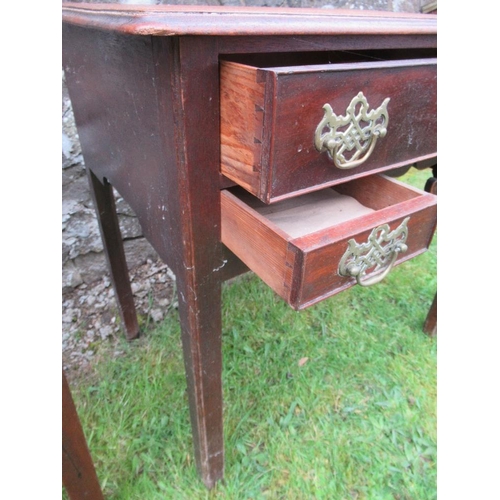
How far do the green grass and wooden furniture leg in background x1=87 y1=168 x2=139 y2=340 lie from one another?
112 millimetres

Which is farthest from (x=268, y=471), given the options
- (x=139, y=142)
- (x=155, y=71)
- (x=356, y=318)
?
(x=155, y=71)

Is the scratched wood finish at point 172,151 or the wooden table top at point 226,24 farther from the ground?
the wooden table top at point 226,24

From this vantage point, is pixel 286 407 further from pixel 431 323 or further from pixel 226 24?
pixel 226 24

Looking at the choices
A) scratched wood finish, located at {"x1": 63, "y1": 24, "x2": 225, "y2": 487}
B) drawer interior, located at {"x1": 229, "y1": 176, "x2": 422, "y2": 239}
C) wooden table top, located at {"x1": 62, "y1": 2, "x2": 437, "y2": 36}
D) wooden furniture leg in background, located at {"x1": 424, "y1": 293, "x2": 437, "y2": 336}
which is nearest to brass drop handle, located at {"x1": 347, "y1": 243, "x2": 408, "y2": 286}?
drawer interior, located at {"x1": 229, "y1": 176, "x2": 422, "y2": 239}

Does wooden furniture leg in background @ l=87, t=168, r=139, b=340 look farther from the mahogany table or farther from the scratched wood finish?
the mahogany table

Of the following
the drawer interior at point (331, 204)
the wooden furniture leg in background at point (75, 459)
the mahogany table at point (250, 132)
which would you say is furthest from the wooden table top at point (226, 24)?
the wooden furniture leg in background at point (75, 459)

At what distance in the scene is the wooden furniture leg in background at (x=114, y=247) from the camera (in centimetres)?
108

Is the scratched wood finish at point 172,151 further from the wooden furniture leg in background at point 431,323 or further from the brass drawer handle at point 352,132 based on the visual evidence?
the wooden furniture leg in background at point 431,323

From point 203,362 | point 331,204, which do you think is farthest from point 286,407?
point 331,204

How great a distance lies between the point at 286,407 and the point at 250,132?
3.16ft

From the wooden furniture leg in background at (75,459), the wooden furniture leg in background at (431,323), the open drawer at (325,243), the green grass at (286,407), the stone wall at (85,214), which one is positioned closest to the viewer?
the open drawer at (325,243)

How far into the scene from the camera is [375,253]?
2.07 feet

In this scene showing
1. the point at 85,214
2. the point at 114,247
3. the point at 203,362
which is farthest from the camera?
the point at 85,214

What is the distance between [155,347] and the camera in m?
1.39
